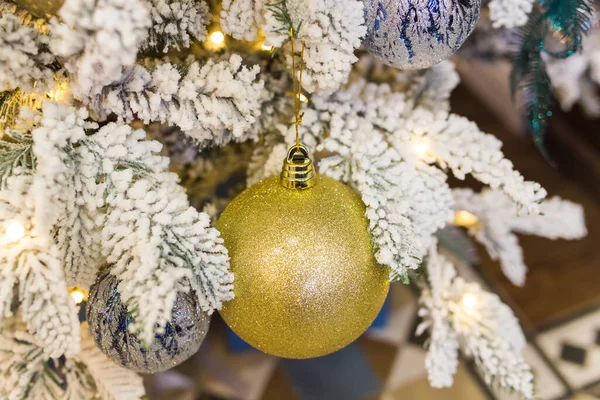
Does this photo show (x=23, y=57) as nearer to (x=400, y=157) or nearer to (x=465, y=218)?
(x=400, y=157)

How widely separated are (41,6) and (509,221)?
0.66 metres

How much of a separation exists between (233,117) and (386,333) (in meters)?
0.81

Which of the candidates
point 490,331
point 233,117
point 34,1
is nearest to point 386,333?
point 490,331

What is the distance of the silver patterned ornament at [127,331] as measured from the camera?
469 millimetres

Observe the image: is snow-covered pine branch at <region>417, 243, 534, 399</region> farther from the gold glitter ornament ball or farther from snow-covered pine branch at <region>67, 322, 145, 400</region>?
snow-covered pine branch at <region>67, 322, 145, 400</region>

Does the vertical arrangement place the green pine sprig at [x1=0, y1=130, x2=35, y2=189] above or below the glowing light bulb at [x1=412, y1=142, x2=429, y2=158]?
below

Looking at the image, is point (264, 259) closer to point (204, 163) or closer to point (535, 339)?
point (204, 163)

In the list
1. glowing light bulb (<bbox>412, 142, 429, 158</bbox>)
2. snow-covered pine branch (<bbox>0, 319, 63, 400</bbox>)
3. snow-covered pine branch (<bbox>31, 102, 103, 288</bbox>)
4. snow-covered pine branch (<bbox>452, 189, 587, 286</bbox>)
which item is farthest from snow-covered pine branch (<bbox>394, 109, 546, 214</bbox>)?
snow-covered pine branch (<bbox>0, 319, 63, 400</bbox>)

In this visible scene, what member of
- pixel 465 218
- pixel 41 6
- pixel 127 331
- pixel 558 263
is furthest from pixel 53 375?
pixel 558 263

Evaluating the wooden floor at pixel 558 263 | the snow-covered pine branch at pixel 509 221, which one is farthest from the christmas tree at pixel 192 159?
the wooden floor at pixel 558 263

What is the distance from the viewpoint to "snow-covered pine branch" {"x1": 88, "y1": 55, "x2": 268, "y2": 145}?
0.43 meters

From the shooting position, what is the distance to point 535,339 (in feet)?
3.61

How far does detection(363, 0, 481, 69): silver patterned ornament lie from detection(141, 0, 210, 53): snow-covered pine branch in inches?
6.0

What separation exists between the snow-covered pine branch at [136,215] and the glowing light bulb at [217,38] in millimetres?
152
